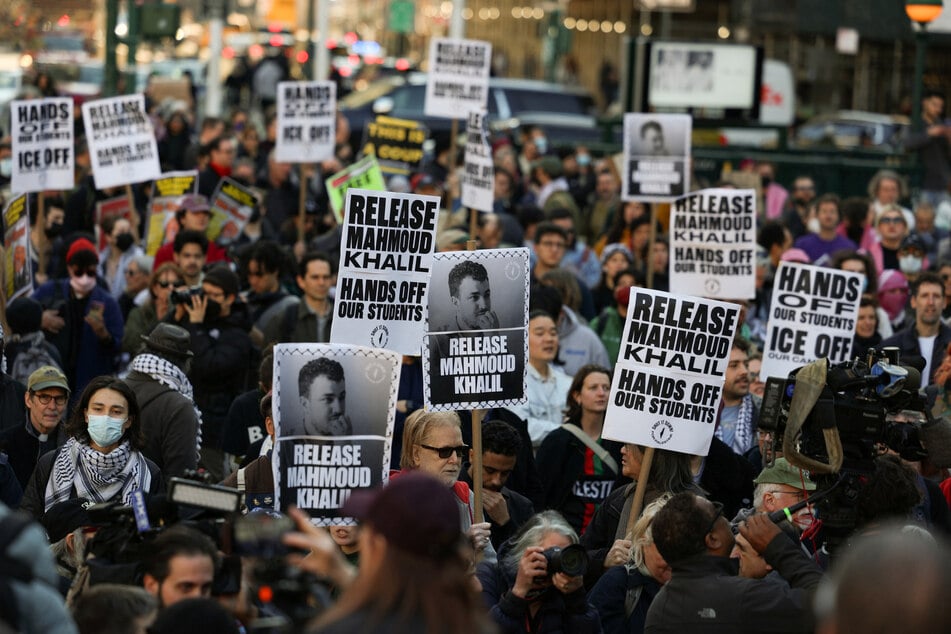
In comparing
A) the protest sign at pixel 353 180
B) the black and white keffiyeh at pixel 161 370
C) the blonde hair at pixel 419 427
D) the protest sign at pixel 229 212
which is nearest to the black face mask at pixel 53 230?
the protest sign at pixel 229 212

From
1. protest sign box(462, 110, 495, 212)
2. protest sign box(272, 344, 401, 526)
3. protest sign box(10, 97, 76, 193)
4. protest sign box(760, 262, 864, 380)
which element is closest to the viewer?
protest sign box(272, 344, 401, 526)

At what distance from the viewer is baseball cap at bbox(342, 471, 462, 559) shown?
4.04 m

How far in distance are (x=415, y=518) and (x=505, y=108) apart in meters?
26.4

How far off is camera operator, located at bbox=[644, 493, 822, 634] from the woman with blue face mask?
2.43 metres

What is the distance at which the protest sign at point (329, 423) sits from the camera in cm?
688

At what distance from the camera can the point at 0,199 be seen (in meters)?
16.5

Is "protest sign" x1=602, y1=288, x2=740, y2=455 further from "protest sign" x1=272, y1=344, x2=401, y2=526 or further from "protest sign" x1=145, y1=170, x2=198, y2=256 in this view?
"protest sign" x1=145, y1=170, x2=198, y2=256

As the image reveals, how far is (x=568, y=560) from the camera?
21.8 ft

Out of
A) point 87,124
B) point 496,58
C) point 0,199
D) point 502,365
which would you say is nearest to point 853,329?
point 502,365

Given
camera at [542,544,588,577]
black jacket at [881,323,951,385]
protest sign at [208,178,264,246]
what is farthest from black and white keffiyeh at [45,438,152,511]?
protest sign at [208,178,264,246]

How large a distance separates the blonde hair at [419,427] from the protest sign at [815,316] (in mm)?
3604

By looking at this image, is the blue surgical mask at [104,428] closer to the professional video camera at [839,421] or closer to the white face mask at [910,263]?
the professional video camera at [839,421]

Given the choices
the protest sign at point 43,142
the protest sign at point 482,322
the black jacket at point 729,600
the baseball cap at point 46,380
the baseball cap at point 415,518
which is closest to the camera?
the baseball cap at point 415,518

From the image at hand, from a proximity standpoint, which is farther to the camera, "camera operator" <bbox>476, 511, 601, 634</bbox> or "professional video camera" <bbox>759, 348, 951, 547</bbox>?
"professional video camera" <bbox>759, 348, 951, 547</bbox>
